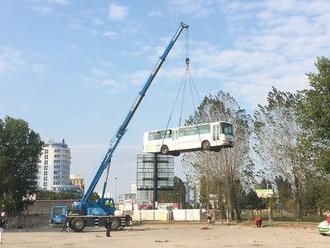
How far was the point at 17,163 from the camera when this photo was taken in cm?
6812

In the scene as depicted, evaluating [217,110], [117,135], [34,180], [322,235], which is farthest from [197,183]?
[322,235]

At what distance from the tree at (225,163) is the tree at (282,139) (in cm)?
252

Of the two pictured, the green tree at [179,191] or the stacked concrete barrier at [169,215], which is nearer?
the stacked concrete barrier at [169,215]

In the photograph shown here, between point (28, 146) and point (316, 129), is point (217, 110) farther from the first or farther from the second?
point (28, 146)

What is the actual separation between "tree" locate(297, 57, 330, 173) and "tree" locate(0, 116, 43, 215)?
3517cm

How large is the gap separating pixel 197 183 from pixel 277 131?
14.8 metres

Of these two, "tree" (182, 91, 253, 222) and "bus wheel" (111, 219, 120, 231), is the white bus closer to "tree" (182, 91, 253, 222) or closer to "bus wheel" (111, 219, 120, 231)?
"bus wheel" (111, 219, 120, 231)

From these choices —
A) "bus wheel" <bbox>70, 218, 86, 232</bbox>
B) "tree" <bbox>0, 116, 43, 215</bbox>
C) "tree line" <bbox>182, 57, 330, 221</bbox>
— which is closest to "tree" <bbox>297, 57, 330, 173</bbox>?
"tree line" <bbox>182, 57, 330, 221</bbox>

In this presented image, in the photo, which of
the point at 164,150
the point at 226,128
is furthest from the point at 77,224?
the point at 226,128

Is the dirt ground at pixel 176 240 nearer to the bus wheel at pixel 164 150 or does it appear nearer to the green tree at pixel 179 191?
the bus wheel at pixel 164 150

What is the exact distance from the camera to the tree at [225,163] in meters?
68.5

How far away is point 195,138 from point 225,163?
27.3m

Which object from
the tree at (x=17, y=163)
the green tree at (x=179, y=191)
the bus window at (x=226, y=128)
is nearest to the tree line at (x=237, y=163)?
the tree at (x=17, y=163)

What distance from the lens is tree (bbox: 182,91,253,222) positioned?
225 feet
